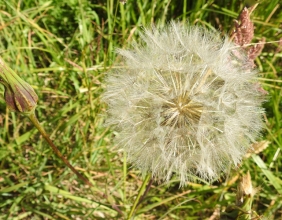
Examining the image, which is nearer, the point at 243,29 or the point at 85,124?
the point at 243,29

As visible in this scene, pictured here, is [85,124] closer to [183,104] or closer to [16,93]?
[183,104]

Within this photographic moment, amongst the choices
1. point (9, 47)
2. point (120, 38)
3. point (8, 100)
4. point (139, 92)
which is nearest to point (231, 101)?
point (139, 92)

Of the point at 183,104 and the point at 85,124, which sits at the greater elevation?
the point at 183,104

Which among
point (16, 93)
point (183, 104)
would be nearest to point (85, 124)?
point (183, 104)

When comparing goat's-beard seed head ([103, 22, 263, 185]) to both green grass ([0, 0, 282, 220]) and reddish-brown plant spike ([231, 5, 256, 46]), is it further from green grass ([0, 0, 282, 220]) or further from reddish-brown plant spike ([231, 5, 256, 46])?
green grass ([0, 0, 282, 220])

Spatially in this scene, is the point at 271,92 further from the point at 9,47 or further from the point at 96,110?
the point at 9,47

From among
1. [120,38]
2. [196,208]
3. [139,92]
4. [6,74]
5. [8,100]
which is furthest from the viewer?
[120,38]
